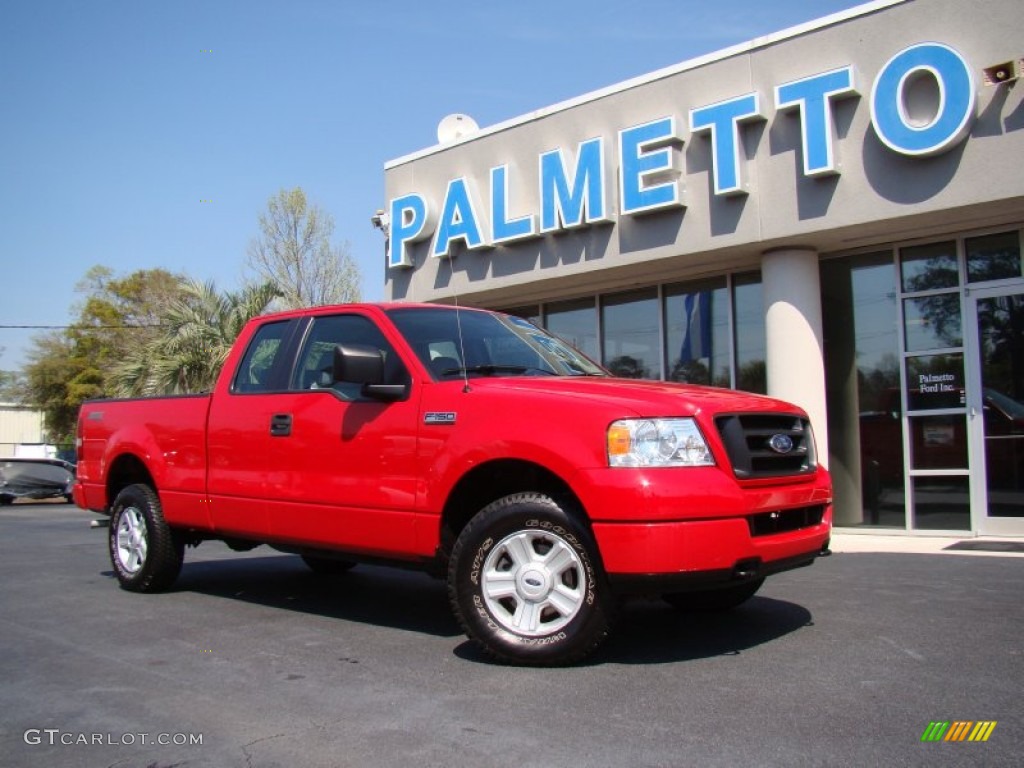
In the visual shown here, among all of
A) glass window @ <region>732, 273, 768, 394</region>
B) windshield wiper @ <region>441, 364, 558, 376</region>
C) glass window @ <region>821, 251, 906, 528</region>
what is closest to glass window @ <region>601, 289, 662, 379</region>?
glass window @ <region>732, 273, 768, 394</region>

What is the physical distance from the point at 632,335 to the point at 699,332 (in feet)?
3.74

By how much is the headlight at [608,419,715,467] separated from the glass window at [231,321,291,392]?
2686 millimetres

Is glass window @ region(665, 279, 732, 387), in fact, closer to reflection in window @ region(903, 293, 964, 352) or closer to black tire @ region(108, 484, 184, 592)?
reflection in window @ region(903, 293, 964, 352)

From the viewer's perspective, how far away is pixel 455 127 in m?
15.2

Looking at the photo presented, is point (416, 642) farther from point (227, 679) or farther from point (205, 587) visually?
point (205, 587)

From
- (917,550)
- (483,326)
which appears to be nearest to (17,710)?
(483,326)

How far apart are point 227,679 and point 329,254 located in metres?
22.7

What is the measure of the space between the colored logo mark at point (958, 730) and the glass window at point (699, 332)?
365 inches

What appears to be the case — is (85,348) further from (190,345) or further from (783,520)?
(783,520)

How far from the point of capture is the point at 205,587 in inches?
281

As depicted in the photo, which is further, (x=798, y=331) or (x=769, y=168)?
(x=798, y=331)

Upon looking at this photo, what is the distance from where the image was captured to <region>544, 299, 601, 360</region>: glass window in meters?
14.2

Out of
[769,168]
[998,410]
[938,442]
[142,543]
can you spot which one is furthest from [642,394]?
[938,442]

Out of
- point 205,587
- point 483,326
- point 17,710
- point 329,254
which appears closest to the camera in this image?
point 17,710
